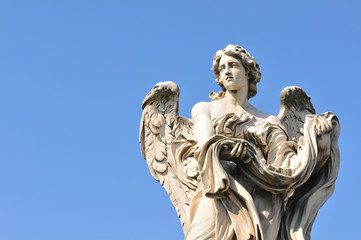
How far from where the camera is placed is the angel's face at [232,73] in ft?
46.1

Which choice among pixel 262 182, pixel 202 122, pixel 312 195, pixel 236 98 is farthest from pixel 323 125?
pixel 202 122

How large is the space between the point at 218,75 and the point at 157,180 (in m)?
1.63

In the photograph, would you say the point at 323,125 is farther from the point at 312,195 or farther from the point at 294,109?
the point at 294,109

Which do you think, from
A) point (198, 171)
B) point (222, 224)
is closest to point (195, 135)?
point (198, 171)

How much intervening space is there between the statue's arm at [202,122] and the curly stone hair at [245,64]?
45 cm

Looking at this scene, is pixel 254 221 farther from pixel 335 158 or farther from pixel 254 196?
pixel 335 158

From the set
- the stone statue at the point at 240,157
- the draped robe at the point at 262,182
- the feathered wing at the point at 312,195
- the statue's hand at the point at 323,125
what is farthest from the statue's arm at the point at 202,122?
the statue's hand at the point at 323,125

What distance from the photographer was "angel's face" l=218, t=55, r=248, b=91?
46.1ft

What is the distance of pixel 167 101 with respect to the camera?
14.6 m

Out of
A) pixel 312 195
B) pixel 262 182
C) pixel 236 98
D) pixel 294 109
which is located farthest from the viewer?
pixel 294 109

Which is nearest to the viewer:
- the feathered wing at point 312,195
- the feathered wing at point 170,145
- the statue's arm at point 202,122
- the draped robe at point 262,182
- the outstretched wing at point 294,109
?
the draped robe at point 262,182

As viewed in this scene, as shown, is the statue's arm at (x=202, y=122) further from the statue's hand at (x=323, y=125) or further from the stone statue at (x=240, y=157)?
the statue's hand at (x=323, y=125)

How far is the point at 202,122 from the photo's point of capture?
13.8 metres

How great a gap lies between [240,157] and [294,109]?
201 cm
